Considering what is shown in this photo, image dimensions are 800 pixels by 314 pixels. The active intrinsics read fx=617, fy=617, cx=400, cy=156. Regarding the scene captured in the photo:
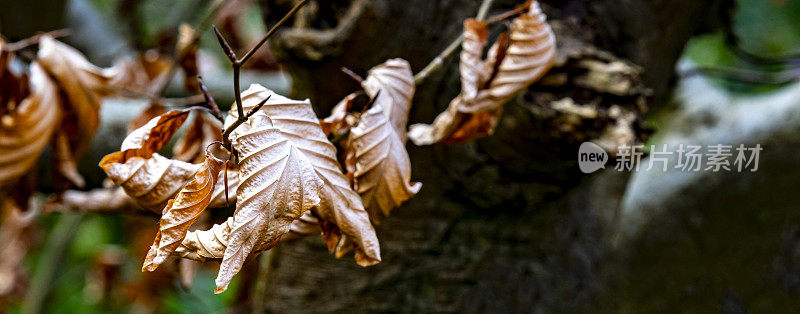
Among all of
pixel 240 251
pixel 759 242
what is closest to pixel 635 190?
pixel 759 242

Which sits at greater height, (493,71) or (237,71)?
(237,71)

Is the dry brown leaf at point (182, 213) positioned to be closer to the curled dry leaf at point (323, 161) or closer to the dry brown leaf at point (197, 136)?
the curled dry leaf at point (323, 161)

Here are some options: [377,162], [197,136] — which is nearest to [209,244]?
[377,162]

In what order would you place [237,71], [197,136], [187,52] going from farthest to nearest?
[187,52], [197,136], [237,71]

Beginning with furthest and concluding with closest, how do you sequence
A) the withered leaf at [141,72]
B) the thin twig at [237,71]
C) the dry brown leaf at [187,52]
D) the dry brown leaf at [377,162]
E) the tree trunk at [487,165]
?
the withered leaf at [141,72] → the dry brown leaf at [187,52] → the tree trunk at [487,165] → the dry brown leaf at [377,162] → the thin twig at [237,71]

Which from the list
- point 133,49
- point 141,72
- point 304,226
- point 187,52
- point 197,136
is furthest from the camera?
point 133,49

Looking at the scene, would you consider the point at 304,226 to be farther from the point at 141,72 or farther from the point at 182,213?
the point at 141,72

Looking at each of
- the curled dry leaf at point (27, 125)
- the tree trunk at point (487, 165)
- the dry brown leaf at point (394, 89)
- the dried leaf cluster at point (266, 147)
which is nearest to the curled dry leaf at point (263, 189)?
the dried leaf cluster at point (266, 147)
